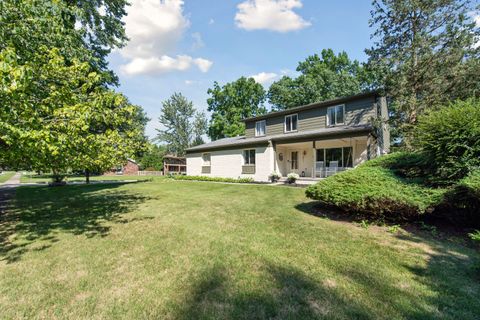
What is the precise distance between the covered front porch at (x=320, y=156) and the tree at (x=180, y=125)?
3737 cm

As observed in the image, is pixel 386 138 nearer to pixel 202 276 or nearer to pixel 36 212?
pixel 202 276

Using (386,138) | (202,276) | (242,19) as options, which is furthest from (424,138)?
(242,19)

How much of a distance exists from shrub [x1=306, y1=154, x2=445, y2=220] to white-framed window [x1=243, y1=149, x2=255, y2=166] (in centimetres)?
1126

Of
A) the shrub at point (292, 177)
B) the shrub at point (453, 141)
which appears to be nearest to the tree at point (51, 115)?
the shrub at point (453, 141)

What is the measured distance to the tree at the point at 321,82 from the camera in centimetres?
3023

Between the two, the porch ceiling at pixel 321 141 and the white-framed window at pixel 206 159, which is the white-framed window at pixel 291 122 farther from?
the white-framed window at pixel 206 159

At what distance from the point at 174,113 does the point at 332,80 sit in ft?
117

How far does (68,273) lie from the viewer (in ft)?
11.1

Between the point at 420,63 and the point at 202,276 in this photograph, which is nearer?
the point at 202,276

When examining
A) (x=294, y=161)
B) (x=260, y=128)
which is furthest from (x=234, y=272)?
(x=260, y=128)

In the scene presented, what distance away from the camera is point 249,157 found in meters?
18.1

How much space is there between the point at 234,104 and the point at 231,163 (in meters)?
24.1

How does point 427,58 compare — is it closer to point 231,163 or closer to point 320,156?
point 320,156

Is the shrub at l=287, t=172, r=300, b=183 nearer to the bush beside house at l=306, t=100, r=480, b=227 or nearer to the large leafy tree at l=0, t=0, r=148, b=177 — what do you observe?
the bush beside house at l=306, t=100, r=480, b=227
